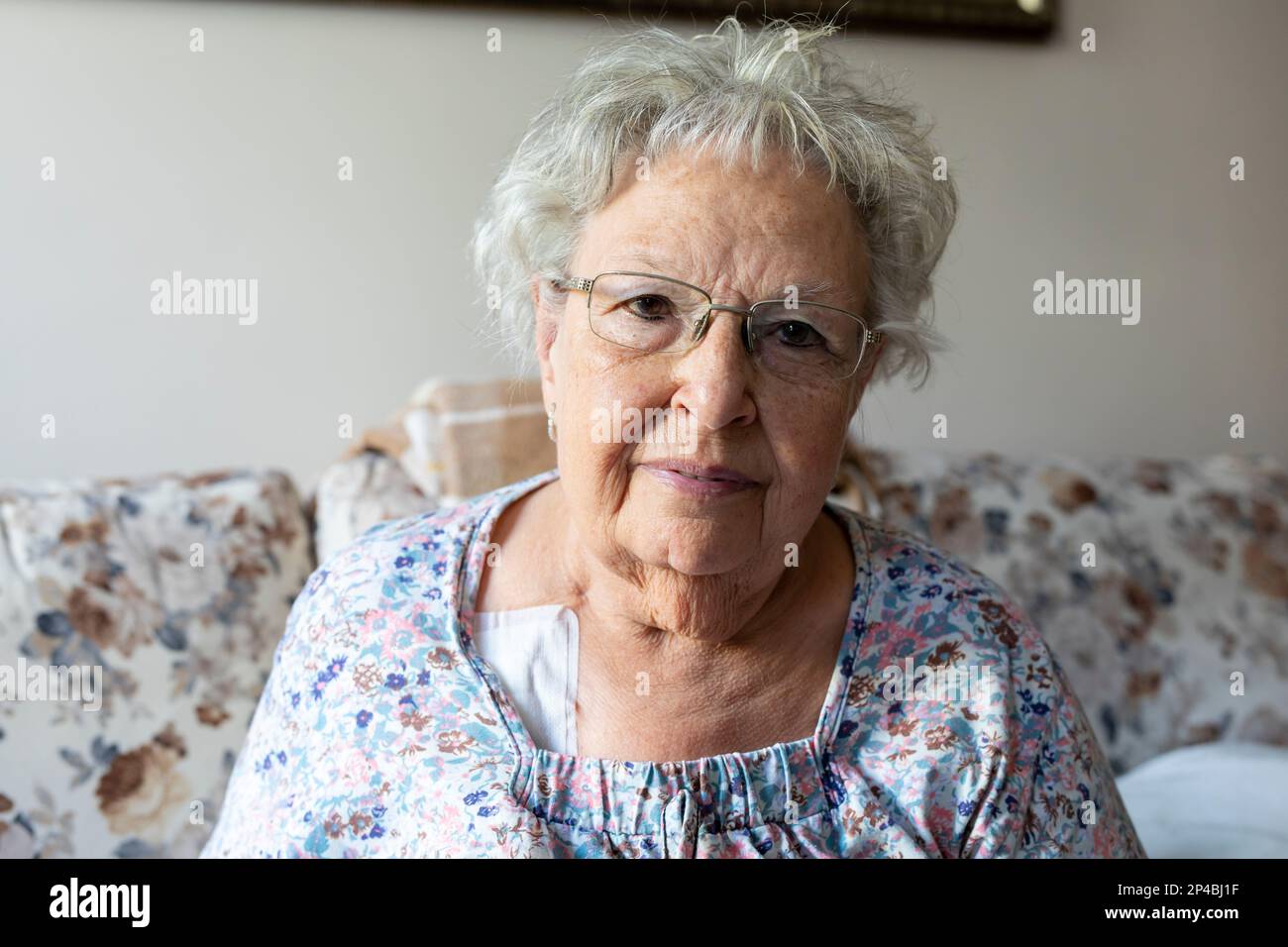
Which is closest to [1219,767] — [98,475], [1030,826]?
[1030,826]

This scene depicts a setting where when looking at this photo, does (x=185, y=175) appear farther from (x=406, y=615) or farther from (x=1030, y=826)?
(x=1030, y=826)

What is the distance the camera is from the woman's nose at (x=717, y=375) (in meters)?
1.02

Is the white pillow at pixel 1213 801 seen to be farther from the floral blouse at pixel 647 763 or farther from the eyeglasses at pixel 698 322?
the eyeglasses at pixel 698 322

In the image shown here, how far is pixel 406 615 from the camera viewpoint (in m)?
1.16

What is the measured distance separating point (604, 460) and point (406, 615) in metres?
0.26

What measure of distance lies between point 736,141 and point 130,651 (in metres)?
1.18

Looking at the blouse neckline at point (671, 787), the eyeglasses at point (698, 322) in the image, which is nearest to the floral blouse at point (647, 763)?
the blouse neckline at point (671, 787)

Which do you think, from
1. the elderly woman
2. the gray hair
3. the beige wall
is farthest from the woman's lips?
the beige wall

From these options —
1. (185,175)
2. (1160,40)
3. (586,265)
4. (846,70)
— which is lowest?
(586,265)

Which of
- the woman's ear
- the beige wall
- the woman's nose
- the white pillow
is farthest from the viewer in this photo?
the beige wall

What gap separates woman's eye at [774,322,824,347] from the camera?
3.51 ft

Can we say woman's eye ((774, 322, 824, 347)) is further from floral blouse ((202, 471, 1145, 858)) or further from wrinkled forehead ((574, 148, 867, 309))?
floral blouse ((202, 471, 1145, 858))

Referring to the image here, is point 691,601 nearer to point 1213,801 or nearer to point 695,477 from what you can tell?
point 695,477
